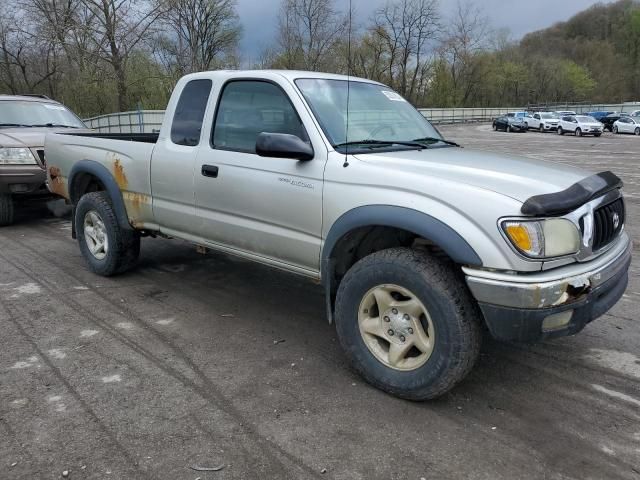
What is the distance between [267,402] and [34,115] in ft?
26.0

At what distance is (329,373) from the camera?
11.4 feet

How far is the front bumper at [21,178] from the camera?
747cm

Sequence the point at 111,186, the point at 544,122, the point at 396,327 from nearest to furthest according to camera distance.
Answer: the point at 396,327, the point at 111,186, the point at 544,122

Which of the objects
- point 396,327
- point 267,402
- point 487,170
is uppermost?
point 487,170

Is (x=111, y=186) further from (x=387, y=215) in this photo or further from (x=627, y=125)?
(x=627, y=125)

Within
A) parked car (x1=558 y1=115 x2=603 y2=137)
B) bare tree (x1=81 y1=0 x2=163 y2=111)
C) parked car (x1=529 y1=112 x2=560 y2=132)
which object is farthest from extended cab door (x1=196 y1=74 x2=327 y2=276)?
parked car (x1=529 y1=112 x2=560 y2=132)

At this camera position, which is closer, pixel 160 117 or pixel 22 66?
pixel 160 117

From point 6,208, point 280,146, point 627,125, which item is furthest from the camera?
point 627,125

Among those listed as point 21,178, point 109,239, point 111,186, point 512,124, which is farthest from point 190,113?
point 512,124

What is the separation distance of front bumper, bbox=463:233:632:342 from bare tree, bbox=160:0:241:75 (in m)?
31.7

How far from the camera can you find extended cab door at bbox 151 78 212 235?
428cm

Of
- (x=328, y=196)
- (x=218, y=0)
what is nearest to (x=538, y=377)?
(x=328, y=196)

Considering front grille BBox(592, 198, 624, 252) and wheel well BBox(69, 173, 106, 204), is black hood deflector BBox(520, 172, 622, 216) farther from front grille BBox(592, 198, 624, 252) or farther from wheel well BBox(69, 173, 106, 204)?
wheel well BBox(69, 173, 106, 204)

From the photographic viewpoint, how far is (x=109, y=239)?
5199mm
